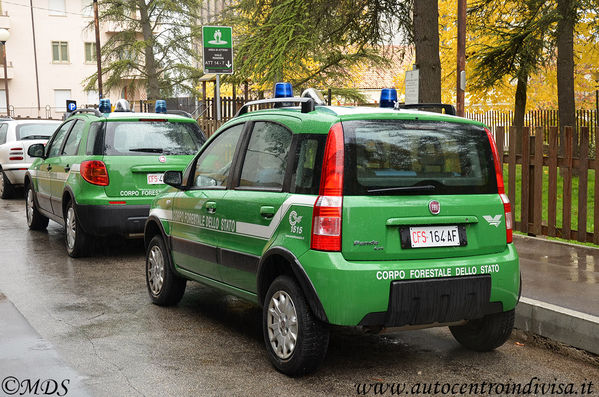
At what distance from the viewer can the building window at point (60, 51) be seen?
61719mm

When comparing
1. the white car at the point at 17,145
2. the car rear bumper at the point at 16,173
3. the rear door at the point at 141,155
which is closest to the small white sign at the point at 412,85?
the rear door at the point at 141,155

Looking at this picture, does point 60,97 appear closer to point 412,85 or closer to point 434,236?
point 412,85

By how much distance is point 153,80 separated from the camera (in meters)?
41.7

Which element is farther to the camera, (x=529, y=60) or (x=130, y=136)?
(x=529, y=60)

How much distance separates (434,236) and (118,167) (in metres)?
5.37

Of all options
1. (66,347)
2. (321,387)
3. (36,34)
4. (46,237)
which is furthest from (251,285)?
(36,34)

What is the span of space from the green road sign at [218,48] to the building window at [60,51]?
5166 cm

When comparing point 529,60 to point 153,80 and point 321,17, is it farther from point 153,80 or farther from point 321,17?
point 153,80

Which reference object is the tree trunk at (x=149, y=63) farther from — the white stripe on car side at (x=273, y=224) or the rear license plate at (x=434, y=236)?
the rear license plate at (x=434, y=236)

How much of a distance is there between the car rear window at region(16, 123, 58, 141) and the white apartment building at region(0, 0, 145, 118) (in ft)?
142

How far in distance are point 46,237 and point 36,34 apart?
5386cm

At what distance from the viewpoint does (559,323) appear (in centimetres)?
588

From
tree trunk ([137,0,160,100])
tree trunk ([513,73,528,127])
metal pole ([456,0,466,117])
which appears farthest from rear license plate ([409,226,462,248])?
tree trunk ([137,0,160,100])

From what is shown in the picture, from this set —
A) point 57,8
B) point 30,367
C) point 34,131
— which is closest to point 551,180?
point 30,367
